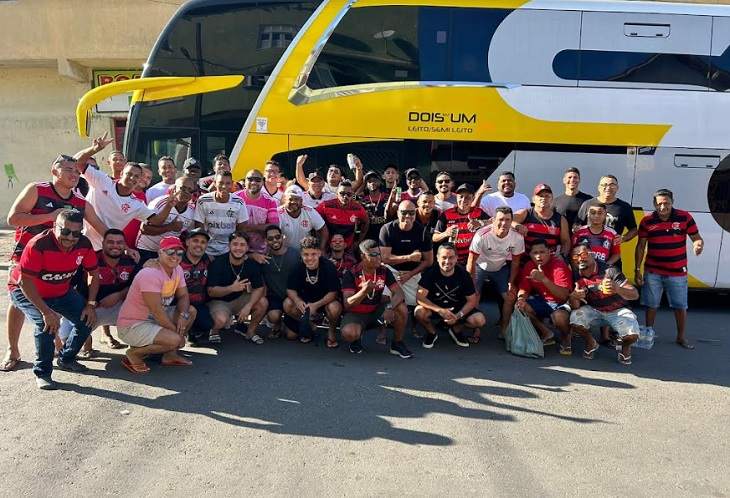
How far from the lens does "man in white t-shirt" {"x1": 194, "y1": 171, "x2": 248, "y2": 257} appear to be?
5.71 metres

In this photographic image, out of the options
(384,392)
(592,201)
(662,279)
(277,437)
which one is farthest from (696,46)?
(277,437)

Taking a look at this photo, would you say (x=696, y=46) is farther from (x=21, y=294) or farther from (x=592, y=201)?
(x=21, y=294)

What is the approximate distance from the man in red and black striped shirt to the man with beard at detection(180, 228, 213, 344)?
4800mm

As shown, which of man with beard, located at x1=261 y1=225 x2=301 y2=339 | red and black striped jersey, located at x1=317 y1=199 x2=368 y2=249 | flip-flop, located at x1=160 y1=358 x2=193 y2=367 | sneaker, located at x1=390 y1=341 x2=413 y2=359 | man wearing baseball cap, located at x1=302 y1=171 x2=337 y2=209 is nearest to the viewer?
flip-flop, located at x1=160 y1=358 x2=193 y2=367

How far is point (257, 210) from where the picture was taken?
609 centimetres

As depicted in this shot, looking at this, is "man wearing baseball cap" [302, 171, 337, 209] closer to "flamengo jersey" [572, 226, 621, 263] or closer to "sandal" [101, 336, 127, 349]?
"sandal" [101, 336, 127, 349]

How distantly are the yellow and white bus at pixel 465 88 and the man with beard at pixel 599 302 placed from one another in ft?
6.36

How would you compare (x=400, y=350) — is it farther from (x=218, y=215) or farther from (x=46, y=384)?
(x=46, y=384)

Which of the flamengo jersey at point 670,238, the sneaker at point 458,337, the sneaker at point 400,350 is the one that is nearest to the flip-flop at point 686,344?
the flamengo jersey at point 670,238

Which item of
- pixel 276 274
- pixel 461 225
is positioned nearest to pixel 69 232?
pixel 276 274

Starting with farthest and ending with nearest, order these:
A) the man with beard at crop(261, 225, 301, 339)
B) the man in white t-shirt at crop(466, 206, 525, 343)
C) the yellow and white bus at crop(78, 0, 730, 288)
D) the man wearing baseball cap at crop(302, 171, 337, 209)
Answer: the yellow and white bus at crop(78, 0, 730, 288), the man wearing baseball cap at crop(302, 171, 337, 209), the man in white t-shirt at crop(466, 206, 525, 343), the man with beard at crop(261, 225, 301, 339)

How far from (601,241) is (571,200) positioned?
762 mm

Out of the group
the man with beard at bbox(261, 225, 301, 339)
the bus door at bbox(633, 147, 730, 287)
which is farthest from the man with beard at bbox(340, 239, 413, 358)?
the bus door at bbox(633, 147, 730, 287)

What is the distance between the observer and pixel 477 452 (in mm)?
3449
